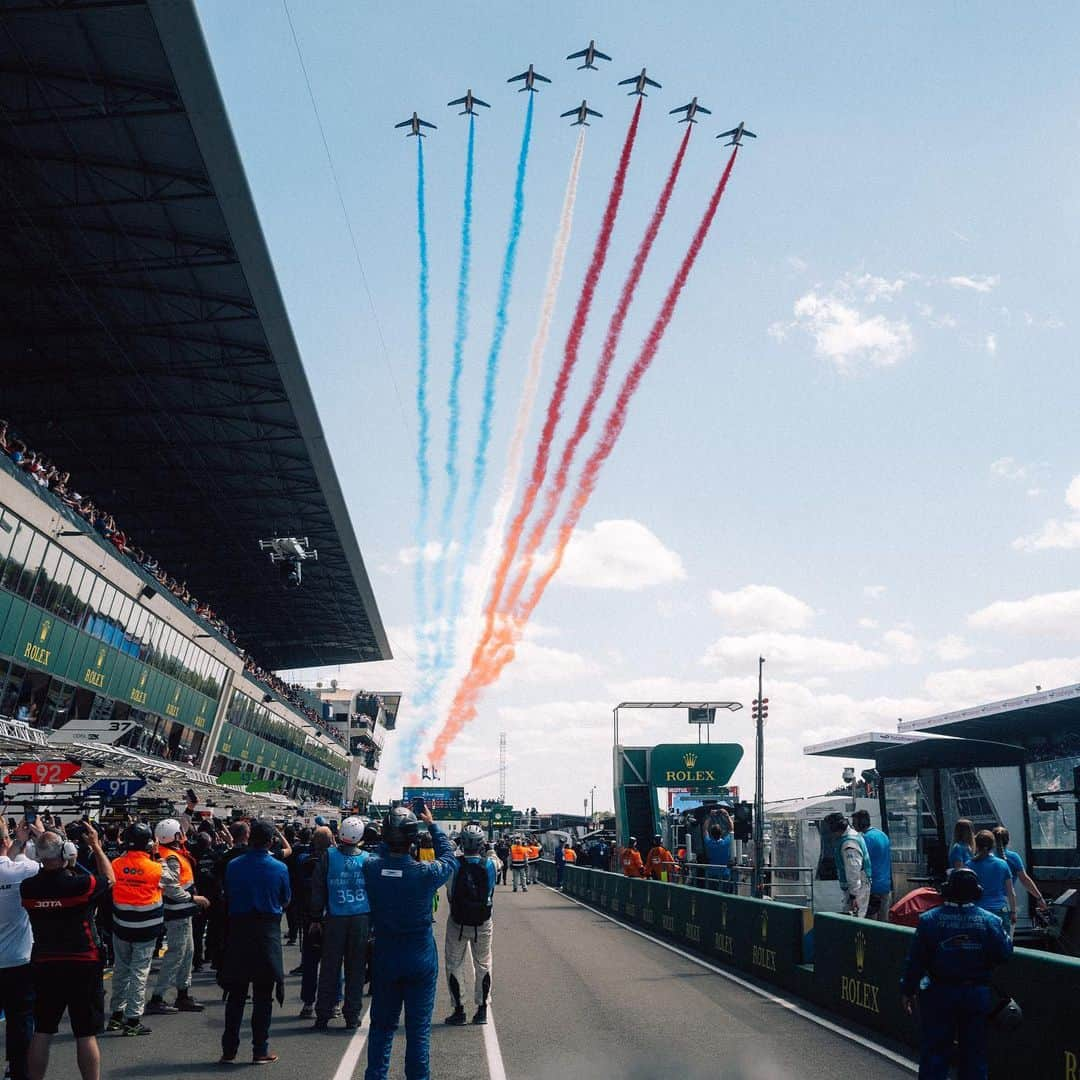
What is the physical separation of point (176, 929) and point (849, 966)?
6721 mm

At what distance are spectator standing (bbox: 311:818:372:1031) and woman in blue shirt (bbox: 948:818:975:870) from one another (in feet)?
19.0

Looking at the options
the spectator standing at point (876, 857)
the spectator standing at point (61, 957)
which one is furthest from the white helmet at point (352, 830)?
the spectator standing at point (876, 857)

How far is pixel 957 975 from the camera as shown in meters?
6.96

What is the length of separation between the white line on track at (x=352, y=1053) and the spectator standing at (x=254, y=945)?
576 mm

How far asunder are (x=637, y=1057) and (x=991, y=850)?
12.6 ft

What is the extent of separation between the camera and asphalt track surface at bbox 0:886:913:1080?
859 cm

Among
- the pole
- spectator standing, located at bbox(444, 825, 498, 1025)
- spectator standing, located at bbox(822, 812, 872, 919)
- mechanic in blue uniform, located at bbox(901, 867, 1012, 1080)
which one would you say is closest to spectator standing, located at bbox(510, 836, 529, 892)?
the pole

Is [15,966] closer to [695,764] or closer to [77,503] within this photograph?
[695,764]

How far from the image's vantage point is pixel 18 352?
3706cm

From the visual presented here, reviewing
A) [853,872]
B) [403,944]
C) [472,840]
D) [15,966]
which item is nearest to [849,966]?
[853,872]

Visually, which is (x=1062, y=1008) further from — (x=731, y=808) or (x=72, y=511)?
(x=72, y=511)

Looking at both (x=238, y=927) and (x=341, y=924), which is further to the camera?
(x=341, y=924)

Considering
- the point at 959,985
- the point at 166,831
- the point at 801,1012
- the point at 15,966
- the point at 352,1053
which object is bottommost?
the point at 352,1053

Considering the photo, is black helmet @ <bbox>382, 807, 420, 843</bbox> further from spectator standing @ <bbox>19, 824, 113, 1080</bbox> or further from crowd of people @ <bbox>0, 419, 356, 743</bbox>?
crowd of people @ <bbox>0, 419, 356, 743</bbox>
